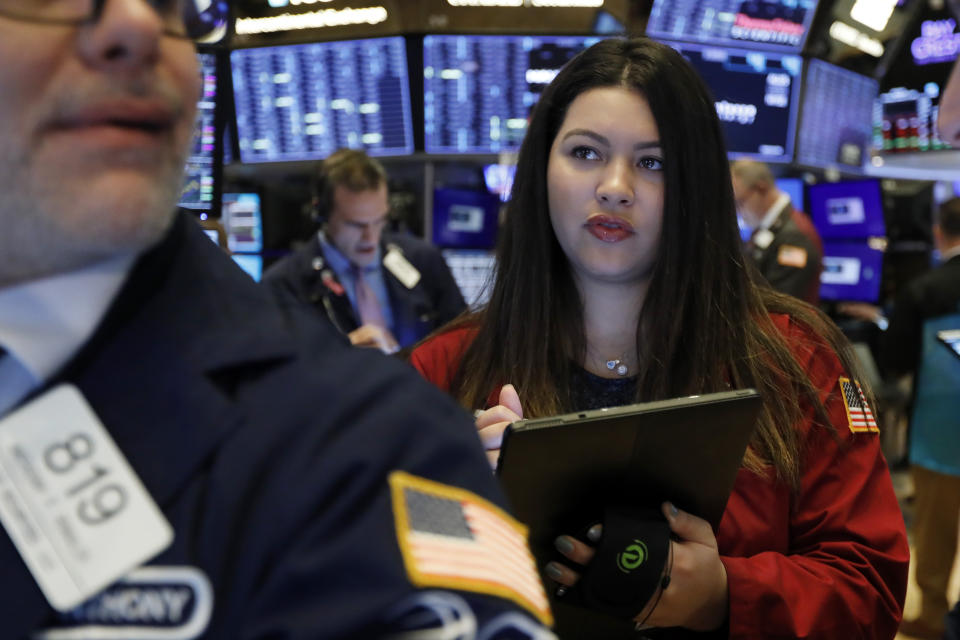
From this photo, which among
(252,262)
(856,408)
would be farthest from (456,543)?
(252,262)

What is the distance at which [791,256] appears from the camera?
407 cm

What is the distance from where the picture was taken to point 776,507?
54.8 inches

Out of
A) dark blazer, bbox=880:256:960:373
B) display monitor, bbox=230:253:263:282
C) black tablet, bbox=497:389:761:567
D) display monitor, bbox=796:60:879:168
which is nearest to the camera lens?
black tablet, bbox=497:389:761:567

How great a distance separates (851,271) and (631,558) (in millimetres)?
4188

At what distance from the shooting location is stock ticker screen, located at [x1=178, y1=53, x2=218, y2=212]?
2016mm

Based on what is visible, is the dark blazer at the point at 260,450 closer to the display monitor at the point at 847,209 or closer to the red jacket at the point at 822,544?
the red jacket at the point at 822,544

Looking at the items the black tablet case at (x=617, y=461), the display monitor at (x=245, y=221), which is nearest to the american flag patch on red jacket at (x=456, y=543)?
the black tablet case at (x=617, y=461)

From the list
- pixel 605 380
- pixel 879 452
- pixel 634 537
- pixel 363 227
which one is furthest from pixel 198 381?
pixel 363 227

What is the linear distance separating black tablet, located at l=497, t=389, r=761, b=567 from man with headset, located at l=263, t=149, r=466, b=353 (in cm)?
189

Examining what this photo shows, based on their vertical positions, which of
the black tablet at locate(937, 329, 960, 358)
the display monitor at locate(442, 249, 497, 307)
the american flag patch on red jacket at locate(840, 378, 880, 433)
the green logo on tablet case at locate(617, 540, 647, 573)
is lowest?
the display monitor at locate(442, 249, 497, 307)

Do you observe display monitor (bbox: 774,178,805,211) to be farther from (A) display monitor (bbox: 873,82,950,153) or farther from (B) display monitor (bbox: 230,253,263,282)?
(B) display monitor (bbox: 230,253,263,282)

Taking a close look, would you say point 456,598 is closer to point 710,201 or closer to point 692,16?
point 710,201

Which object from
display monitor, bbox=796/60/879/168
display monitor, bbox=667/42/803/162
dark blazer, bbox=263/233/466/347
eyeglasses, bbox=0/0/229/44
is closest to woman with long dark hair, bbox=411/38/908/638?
eyeglasses, bbox=0/0/229/44

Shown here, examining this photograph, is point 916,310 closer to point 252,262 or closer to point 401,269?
point 401,269
